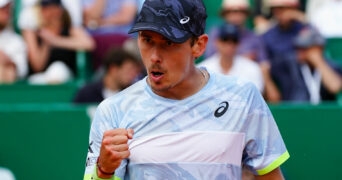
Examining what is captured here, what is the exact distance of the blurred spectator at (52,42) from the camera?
816 centimetres

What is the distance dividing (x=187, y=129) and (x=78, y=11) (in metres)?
5.72

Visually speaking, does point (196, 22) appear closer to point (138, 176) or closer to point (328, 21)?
point (138, 176)

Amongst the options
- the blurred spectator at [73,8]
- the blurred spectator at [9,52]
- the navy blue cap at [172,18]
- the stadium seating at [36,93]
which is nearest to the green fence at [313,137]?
the stadium seating at [36,93]

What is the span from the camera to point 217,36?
7809 mm

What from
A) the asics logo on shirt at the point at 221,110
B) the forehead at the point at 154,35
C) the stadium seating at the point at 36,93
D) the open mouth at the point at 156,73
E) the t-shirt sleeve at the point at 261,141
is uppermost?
the forehead at the point at 154,35

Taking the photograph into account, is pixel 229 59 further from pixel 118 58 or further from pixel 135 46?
pixel 118 58

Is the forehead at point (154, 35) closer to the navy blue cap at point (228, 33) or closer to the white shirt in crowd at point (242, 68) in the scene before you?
the white shirt in crowd at point (242, 68)

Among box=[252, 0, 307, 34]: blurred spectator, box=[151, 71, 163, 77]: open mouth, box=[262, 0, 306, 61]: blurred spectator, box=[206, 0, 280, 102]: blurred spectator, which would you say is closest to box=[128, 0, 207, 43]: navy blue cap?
box=[151, 71, 163, 77]: open mouth

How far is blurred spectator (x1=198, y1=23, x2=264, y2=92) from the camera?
7660mm

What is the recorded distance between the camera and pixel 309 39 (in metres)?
7.79

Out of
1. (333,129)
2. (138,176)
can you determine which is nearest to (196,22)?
(138,176)

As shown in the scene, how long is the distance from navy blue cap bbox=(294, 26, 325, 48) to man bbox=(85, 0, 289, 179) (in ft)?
14.6

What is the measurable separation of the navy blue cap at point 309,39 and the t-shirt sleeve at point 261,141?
14.6 feet

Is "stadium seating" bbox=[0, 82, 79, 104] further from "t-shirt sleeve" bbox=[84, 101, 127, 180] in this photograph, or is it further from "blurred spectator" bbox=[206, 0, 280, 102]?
"t-shirt sleeve" bbox=[84, 101, 127, 180]
